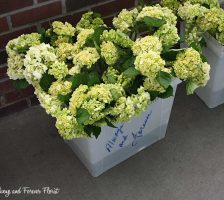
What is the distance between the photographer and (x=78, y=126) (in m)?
1.29

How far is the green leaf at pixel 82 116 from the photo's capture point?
1247 mm

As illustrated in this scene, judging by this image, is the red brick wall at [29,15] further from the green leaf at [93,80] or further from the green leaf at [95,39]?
the green leaf at [93,80]

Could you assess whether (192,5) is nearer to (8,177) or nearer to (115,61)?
(115,61)

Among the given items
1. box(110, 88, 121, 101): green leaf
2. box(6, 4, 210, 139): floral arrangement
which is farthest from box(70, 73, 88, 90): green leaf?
box(110, 88, 121, 101): green leaf

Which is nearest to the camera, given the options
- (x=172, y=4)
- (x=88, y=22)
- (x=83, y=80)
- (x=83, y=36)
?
(x=83, y=80)

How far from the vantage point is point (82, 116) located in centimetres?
125

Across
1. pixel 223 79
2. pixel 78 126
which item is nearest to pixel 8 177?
pixel 78 126

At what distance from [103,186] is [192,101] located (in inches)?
24.3

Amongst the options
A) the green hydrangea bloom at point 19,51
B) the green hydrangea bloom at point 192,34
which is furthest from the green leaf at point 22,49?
the green hydrangea bloom at point 192,34

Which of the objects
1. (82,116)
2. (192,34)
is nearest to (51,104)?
(82,116)

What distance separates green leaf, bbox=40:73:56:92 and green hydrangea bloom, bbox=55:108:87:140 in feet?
0.45

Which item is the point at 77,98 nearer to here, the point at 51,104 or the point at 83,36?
the point at 51,104

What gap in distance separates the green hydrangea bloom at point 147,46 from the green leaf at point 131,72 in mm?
60

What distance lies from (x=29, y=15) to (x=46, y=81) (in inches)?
14.2
